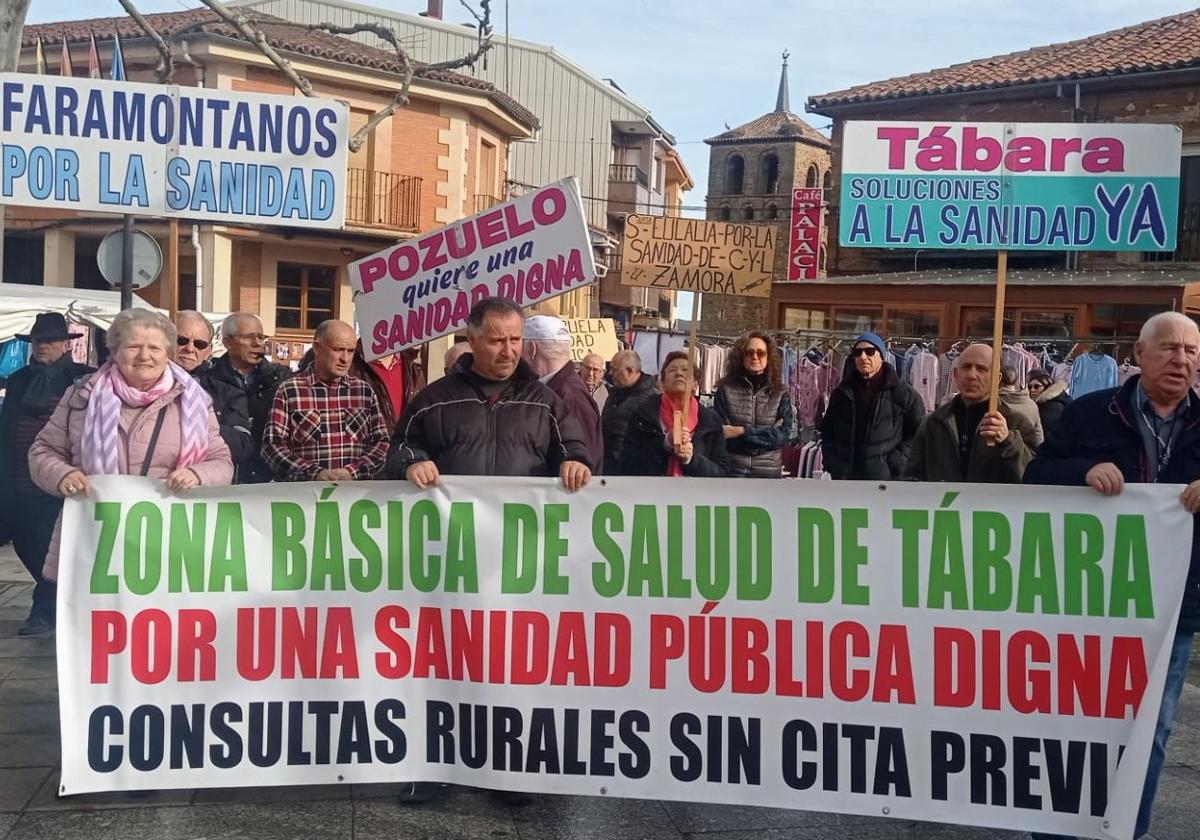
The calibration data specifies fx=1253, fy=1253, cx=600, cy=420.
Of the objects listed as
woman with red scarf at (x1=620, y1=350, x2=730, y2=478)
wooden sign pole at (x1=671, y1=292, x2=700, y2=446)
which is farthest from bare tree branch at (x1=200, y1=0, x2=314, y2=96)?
wooden sign pole at (x1=671, y1=292, x2=700, y2=446)

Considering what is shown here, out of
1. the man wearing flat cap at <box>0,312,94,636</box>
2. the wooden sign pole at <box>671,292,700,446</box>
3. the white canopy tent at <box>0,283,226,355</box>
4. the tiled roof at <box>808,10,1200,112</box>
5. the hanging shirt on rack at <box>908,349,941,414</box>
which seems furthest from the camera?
the tiled roof at <box>808,10,1200,112</box>

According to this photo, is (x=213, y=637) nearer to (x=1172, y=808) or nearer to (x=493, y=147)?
(x=1172, y=808)

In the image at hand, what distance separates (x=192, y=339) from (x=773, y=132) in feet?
209

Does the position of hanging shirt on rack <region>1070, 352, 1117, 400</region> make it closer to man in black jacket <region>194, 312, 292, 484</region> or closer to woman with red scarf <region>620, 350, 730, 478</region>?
woman with red scarf <region>620, 350, 730, 478</region>

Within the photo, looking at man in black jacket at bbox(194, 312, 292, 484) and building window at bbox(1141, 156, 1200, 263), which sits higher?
building window at bbox(1141, 156, 1200, 263)

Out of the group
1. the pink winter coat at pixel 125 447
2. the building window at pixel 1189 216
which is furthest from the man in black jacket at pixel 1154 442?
the building window at pixel 1189 216

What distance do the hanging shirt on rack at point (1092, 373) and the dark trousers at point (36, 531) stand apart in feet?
31.1

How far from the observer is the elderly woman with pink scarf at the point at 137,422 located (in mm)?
4277

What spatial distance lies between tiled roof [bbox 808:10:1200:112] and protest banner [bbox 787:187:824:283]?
262 cm

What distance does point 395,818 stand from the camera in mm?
4113

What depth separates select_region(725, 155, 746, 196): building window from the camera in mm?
68562

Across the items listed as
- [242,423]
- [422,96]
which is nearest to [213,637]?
[242,423]

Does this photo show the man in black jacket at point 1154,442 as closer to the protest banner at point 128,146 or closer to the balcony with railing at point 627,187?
the protest banner at point 128,146

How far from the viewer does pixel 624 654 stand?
3.91m
